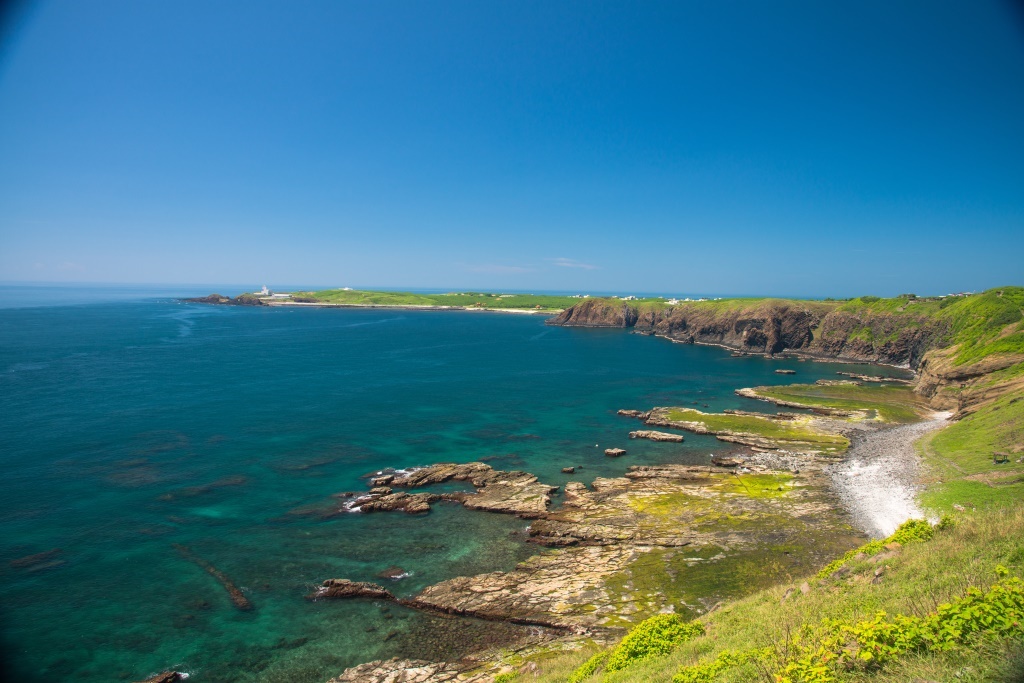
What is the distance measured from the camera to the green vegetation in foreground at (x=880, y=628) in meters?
11.1

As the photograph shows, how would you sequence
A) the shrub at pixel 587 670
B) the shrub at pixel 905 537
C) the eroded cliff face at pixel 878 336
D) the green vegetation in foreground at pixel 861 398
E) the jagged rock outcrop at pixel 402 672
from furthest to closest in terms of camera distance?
the eroded cliff face at pixel 878 336 → the green vegetation in foreground at pixel 861 398 → the jagged rock outcrop at pixel 402 672 → the shrub at pixel 905 537 → the shrub at pixel 587 670

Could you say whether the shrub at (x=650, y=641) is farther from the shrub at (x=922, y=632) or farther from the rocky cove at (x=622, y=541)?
the rocky cove at (x=622, y=541)

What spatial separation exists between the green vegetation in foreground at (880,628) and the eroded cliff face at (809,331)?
103m

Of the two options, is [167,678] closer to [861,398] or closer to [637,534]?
[637,534]

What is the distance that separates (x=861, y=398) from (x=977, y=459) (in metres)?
40.9

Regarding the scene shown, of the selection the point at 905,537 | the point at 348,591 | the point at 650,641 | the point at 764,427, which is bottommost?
the point at 348,591

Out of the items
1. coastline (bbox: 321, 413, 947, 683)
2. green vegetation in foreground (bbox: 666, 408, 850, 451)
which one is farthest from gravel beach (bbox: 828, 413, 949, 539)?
green vegetation in foreground (bbox: 666, 408, 850, 451)

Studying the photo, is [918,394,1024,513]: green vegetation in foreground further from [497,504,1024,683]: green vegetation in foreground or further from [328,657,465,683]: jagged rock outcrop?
[328,657,465,683]: jagged rock outcrop

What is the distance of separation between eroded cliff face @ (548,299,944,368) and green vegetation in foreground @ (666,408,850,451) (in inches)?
2193

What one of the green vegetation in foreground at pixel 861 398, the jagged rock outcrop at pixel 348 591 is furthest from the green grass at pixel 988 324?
the jagged rock outcrop at pixel 348 591

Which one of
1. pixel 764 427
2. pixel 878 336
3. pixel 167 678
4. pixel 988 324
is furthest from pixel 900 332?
pixel 167 678

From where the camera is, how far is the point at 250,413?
69875 mm

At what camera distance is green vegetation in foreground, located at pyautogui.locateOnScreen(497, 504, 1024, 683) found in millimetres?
11125

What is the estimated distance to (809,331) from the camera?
141250mm
